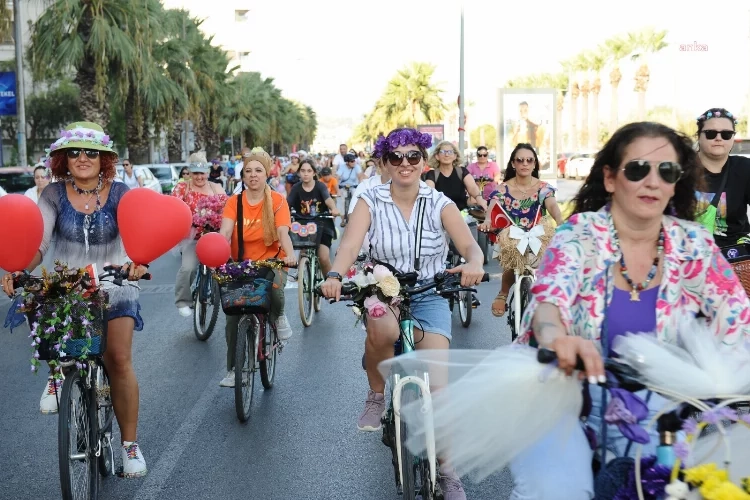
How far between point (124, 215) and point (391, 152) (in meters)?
1.40

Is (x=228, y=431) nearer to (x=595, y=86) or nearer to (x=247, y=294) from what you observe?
(x=247, y=294)

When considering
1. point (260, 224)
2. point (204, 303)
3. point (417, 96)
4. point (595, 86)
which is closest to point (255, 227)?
point (260, 224)

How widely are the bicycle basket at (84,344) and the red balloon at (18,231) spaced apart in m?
0.30

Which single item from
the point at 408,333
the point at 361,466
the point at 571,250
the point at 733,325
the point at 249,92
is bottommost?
the point at 361,466

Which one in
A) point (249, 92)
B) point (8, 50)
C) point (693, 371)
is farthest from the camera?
point (249, 92)

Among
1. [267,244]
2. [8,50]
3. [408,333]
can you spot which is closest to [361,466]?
[408,333]

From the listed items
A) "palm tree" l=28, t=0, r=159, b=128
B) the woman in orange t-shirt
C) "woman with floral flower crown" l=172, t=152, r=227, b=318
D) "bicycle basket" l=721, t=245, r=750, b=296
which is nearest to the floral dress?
the woman in orange t-shirt

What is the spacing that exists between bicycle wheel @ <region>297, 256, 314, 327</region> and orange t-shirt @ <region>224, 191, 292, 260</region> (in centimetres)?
267

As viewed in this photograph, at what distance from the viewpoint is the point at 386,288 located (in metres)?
4.40

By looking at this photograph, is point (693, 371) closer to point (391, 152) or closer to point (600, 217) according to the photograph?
point (600, 217)

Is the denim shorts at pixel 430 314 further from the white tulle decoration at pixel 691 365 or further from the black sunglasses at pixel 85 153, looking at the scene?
the white tulle decoration at pixel 691 365

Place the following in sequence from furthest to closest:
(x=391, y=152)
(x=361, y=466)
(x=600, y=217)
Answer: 1. (x=361, y=466)
2. (x=391, y=152)
3. (x=600, y=217)

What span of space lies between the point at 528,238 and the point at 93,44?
25.2 meters

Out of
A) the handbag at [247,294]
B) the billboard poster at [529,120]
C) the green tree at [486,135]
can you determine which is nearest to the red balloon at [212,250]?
the handbag at [247,294]
